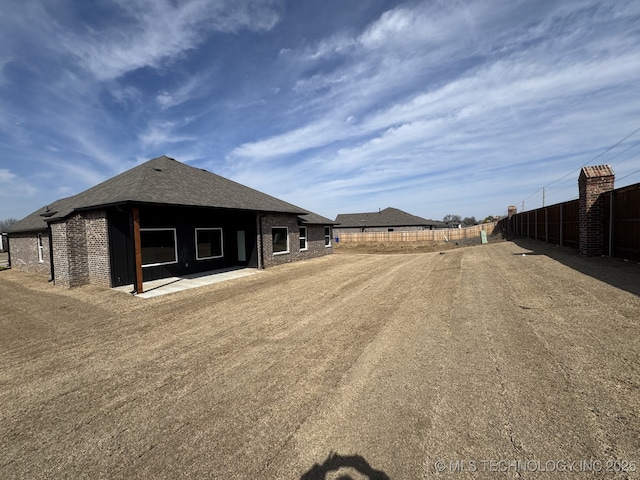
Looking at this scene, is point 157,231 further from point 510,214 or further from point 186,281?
point 510,214

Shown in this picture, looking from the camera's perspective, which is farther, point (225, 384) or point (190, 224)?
point (190, 224)

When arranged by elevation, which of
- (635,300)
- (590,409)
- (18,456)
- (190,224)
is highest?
(190,224)

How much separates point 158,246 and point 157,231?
586 mm

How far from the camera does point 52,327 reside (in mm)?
6141

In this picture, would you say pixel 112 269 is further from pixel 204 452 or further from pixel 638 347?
pixel 638 347

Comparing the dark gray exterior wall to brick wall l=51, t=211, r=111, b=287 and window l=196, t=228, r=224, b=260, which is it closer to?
window l=196, t=228, r=224, b=260

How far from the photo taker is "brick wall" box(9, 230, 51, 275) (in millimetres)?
14662

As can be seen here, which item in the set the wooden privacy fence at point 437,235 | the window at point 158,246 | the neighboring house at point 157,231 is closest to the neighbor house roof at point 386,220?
the wooden privacy fence at point 437,235

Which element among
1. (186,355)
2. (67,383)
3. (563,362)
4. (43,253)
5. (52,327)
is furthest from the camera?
(43,253)

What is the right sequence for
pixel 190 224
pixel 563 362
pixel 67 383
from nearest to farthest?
pixel 563 362 < pixel 67 383 < pixel 190 224

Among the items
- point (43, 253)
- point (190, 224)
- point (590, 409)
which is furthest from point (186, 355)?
point (43, 253)

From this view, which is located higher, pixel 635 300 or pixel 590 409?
pixel 635 300

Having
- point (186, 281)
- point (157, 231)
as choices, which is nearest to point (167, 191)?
point (157, 231)

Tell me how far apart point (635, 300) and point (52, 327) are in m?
11.4
